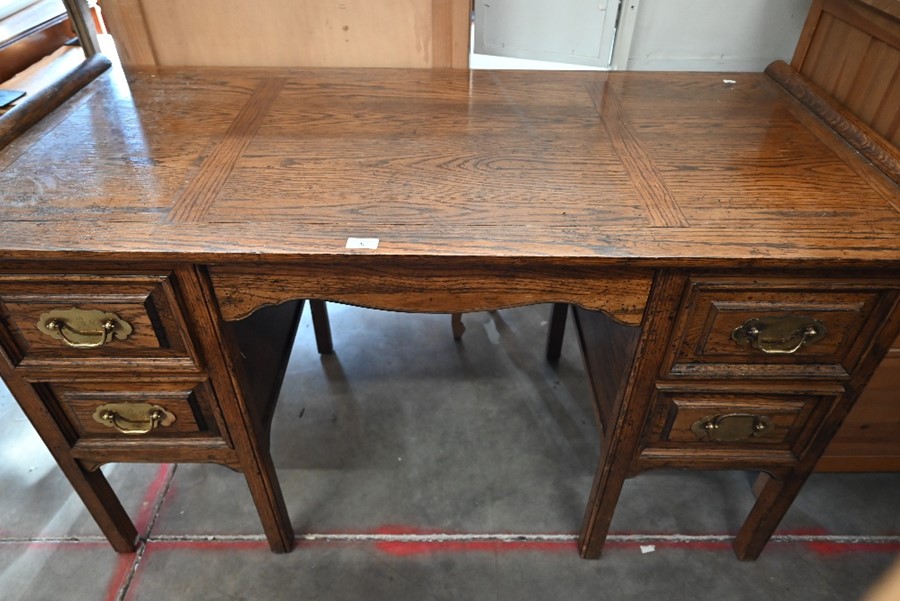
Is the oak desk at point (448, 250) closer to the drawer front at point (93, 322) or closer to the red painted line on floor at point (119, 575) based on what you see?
the drawer front at point (93, 322)

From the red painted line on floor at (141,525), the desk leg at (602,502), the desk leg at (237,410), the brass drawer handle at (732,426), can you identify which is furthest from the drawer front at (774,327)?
the red painted line on floor at (141,525)

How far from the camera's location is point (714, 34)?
4.66ft

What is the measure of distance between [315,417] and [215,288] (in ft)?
2.99

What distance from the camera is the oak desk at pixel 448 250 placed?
841 millimetres

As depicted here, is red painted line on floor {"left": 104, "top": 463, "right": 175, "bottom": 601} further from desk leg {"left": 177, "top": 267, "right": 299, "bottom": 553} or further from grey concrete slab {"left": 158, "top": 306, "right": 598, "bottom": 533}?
desk leg {"left": 177, "top": 267, "right": 299, "bottom": 553}

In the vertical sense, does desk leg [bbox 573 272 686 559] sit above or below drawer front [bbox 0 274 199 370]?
below

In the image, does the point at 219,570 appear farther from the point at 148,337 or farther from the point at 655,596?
the point at 655,596

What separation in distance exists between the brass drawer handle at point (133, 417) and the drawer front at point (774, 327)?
3.03 feet

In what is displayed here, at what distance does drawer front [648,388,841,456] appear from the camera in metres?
1.03

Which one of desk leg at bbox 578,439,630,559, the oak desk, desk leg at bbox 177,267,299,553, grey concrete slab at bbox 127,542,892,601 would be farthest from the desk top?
grey concrete slab at bbox 127,542,892,601

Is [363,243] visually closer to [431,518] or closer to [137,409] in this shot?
[137,409]

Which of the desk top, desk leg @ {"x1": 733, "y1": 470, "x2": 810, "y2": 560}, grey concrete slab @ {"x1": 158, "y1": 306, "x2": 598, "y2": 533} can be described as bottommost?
grey concrete slab @ {"x1": 158, "y1": 306, "x2": 598, "y2": 533}

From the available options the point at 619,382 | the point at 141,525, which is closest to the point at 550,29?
the point at 619,382

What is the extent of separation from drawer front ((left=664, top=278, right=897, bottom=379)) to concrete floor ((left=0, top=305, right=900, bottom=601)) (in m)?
0.64
